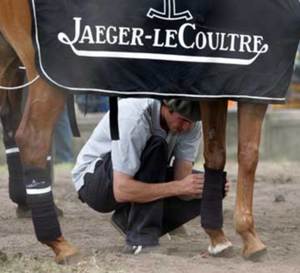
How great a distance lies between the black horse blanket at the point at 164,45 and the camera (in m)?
4.78

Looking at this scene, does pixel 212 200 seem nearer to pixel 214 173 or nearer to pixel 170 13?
pixel 214 173

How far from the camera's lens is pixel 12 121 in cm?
648

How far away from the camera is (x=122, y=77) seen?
4840mm

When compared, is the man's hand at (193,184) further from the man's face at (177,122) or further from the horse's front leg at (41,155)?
the horse's front leg at (41,155)

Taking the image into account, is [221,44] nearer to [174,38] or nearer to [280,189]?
[174,38]

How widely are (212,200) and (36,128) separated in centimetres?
98

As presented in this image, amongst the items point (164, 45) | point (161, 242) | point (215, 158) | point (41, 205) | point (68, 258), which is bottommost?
point (161, 242)

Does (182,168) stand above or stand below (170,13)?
below

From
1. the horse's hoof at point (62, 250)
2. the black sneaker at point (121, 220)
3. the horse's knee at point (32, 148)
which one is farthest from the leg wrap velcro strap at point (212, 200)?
the horse's knee at point (32, 148)

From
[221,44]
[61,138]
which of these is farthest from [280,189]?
[221,44]

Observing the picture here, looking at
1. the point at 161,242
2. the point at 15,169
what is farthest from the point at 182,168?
the point at 15,169

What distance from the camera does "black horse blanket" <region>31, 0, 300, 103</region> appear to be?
4.78 meters

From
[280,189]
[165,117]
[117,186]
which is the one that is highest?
[165,117]

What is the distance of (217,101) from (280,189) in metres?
2.90
